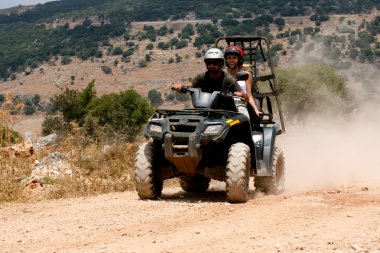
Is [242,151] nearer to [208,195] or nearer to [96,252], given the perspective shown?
[208,195]

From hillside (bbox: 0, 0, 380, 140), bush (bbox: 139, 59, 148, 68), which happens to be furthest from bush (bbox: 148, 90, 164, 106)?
bush (bbox: 139, 59, 148, 68)

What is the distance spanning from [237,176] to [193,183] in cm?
241

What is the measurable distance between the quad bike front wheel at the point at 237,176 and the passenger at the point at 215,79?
1.05 metres

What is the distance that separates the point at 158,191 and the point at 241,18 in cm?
13813

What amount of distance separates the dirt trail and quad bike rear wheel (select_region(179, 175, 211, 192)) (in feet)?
3.59

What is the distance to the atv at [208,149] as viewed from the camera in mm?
10844

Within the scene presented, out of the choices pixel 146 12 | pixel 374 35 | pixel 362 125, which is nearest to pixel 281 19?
pixel 374 35

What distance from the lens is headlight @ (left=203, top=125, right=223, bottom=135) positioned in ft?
35.4

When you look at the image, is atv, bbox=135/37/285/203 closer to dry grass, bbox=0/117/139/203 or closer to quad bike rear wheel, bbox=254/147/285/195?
quad bike rear wheel, bbox=254/147/285/195

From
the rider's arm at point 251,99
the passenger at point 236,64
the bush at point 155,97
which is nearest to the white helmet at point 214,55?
the rider's arm at point 251,99

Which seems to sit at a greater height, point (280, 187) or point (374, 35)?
point (280, 187)

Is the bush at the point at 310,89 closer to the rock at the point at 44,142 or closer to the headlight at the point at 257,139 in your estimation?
the rock at the point at 44,142

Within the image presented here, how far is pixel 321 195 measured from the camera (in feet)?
37.1

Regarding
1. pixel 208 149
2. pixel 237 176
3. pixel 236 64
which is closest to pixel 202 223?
pixel 237 176
